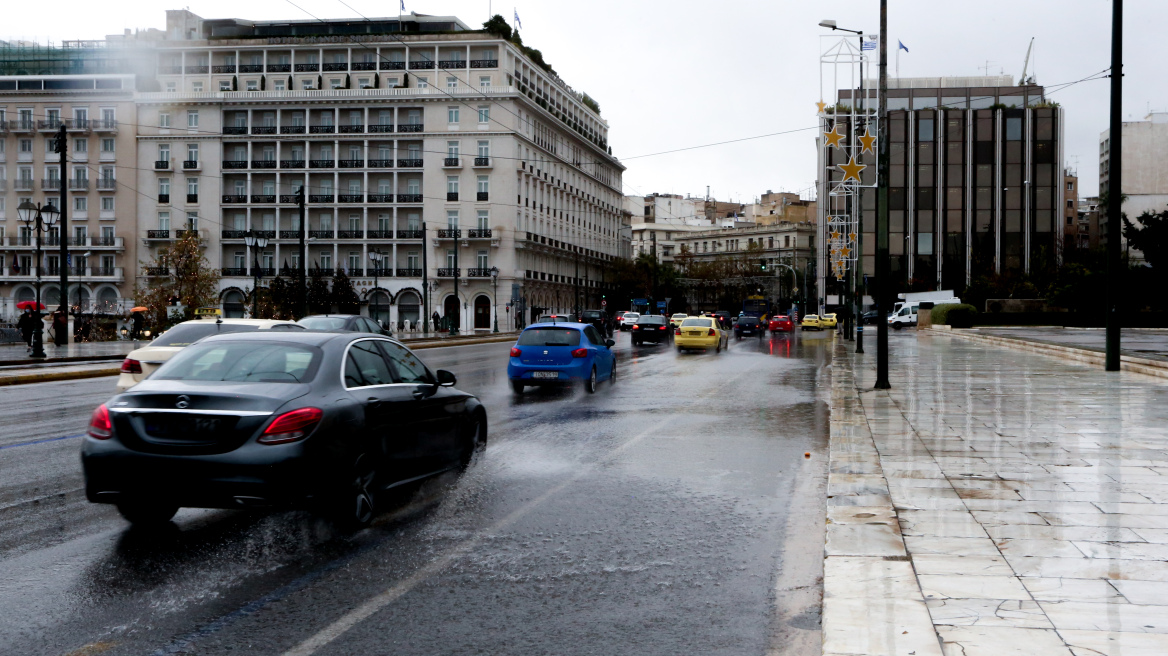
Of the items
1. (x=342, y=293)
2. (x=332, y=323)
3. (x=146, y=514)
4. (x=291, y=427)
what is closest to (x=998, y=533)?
(x=291, y=427)

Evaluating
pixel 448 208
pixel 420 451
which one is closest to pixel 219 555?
Answer: pixel 420 451

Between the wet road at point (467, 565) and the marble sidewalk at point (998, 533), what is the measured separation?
350 millimetres

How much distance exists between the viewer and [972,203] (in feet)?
302

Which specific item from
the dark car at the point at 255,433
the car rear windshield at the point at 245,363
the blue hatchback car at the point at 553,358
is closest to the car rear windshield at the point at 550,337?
the blue hatchback car at the point at 553,358

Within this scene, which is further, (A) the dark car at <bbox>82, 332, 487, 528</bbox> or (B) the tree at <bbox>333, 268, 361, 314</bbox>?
(B) the tree at <bbox>333, 268, 361, 314</bbox>

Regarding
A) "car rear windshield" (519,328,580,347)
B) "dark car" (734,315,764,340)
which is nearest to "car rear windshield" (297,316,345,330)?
"car rear windshield" (519,328,580,347)

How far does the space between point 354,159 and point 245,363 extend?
8307 cm

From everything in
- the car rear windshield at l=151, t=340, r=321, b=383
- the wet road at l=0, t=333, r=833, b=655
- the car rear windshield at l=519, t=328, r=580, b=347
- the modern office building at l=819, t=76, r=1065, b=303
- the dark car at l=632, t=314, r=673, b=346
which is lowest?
the wet road at l=0, t=333, r=833, b=655

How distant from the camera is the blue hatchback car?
60.9 feet

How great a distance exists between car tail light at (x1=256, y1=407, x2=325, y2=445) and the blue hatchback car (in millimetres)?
11976

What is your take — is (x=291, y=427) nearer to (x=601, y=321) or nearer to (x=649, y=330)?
(x=649, y=330)

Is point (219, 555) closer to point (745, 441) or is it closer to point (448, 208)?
point (745, 441)

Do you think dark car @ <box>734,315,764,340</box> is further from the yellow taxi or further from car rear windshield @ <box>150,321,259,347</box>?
car rear windshield @ <box>150,321,259,347</box>

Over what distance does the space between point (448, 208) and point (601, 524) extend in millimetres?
79741
